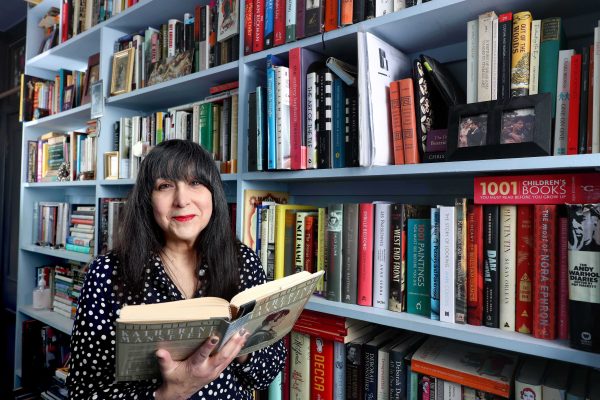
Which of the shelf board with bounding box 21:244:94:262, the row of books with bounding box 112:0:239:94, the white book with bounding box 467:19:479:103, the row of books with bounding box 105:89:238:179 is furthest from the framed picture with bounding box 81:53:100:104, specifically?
the white book with bounding box 467:19:479:103

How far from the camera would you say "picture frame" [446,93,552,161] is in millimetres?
761

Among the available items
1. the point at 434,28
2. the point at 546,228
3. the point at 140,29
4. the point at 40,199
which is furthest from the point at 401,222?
the point at 40,199

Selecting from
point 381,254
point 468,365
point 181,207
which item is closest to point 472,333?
point 468,365

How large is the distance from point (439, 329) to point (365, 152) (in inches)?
17.5

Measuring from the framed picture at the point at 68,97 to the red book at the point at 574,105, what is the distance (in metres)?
2.28

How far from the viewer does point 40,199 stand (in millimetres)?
2451

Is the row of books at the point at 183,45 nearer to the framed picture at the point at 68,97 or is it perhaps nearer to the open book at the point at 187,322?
the framed picture at the point at 68,97

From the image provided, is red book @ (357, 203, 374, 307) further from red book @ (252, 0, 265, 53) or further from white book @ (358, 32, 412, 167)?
red book @ (252, 0, 265, 53)

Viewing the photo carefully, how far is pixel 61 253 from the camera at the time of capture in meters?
1.98

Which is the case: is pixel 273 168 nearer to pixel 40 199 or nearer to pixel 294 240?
pixel 294 240

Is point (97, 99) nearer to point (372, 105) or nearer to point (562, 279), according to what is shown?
point (372, 105)

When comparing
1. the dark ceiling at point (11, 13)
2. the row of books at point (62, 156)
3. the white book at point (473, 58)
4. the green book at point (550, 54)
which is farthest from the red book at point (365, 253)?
the dark ceiling at point (11, 13)

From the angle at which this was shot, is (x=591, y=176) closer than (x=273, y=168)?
Yes

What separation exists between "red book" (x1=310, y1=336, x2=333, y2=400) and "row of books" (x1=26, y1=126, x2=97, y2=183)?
146 centimetres
